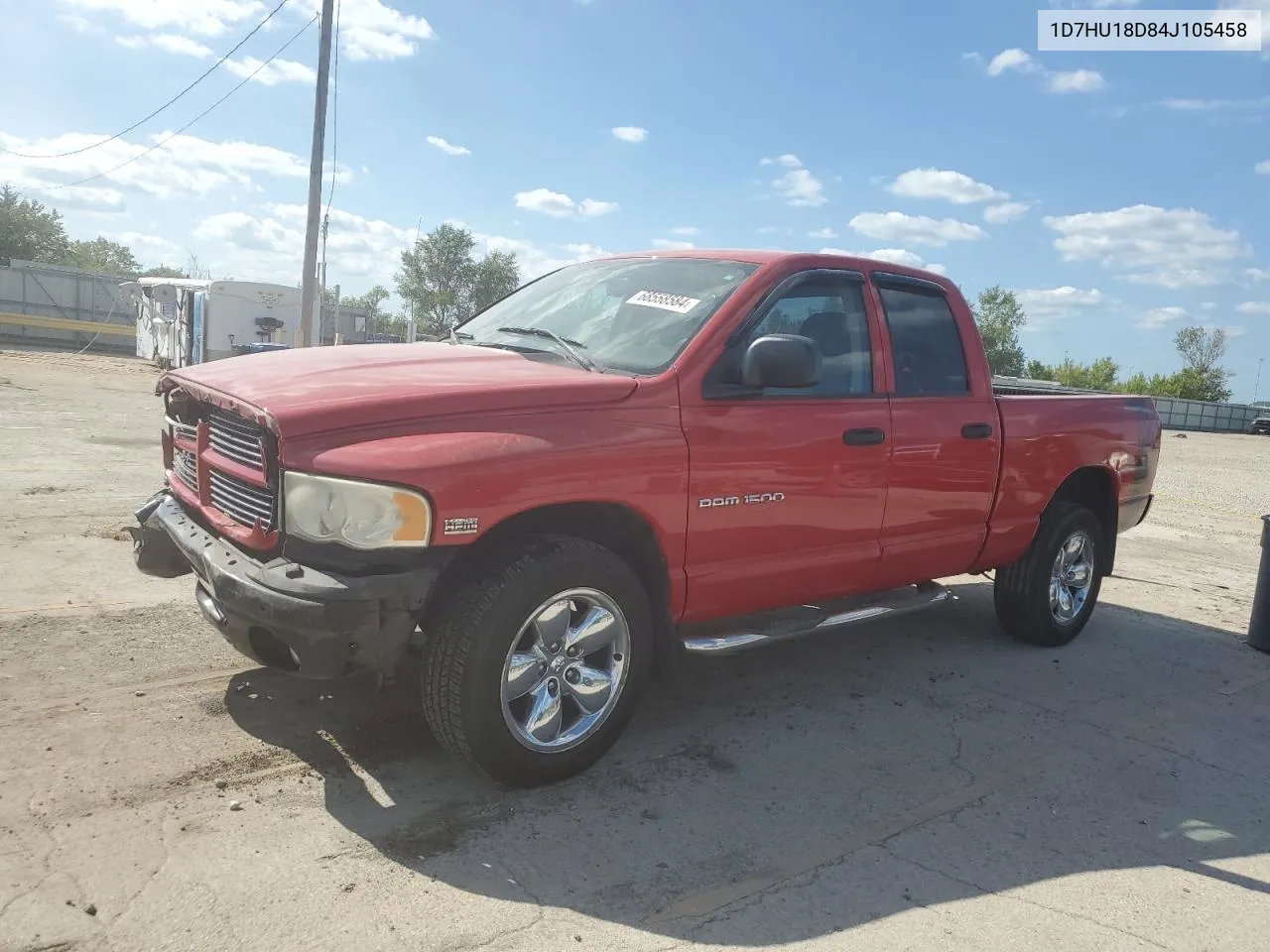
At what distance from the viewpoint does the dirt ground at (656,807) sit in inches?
109

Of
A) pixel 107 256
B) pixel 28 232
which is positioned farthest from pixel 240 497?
pixel 107 256

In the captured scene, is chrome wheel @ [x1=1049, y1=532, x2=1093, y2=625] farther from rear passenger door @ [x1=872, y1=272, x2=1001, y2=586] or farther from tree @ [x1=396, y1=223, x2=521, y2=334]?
tree @ [x1=396, y1=223, x2=521, y2=334]

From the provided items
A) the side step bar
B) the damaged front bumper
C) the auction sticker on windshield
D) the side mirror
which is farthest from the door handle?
the damaged front bumper

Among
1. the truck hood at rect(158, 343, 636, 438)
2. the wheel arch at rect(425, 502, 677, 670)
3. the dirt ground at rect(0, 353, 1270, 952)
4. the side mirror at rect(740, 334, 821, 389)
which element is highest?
the side mirror at rect(740, 334, 821, 389)

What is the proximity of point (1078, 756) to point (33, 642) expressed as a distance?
15.2ft

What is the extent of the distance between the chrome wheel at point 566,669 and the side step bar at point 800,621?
0.36 metres

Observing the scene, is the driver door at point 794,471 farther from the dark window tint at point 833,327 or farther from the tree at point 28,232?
the tree at point 28,232

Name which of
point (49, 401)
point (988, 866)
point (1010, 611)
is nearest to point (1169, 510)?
point (1010, 611)

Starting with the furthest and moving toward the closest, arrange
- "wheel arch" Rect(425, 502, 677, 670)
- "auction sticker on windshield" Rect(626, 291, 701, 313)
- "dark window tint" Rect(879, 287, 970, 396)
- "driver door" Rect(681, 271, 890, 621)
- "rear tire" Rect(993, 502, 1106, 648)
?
"rear tire" Rect(993, 502, 1106, 648) < "dark window tint" Rect(879, 287, 970, 396) < "auction sticker on windshield" Rect(626, 291, 701, 313) < "driver door" Rect(681, 271, 890, 621) < "wheel arch" Rect(425, 502, 677, 670)

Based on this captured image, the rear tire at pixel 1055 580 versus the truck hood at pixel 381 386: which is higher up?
the truck hood at pixel 381 386

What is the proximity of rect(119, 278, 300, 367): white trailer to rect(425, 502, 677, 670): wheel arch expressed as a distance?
19.3 metres

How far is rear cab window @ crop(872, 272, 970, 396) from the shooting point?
186 inches

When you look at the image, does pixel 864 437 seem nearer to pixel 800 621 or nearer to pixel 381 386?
pixel 800 621

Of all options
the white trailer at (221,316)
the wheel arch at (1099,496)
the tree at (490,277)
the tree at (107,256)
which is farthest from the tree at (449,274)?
the wheel arch at (1099,496)
